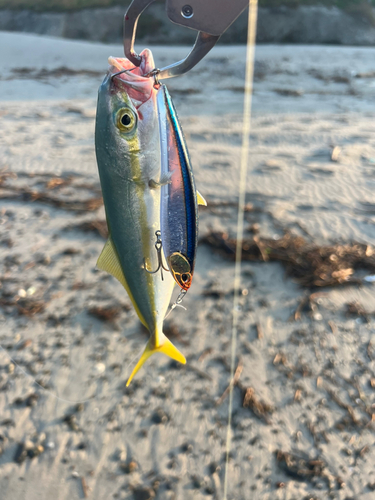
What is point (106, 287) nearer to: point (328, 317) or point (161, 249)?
point (328, 317)

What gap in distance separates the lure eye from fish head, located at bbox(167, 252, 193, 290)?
0.36 meters

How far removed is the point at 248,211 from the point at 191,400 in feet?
9.25

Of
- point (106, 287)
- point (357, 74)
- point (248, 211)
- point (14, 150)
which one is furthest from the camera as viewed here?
point (357, 74)

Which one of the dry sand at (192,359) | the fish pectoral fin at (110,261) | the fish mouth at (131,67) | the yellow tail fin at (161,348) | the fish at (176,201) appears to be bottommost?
the dry sand at (192,359)

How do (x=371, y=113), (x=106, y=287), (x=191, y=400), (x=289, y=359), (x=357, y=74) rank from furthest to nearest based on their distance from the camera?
(x=357, y=74)
(x=371, y=113)
(x=106, y=287)
(x=289, y=359)
(x=191, y=400)

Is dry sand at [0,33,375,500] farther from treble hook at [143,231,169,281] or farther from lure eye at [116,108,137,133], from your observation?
lure eye at [116,108,137,133]

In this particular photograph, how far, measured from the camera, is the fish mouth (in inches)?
37.9

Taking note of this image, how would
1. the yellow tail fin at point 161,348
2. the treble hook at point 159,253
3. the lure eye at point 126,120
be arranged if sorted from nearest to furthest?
the lure eye at point 126,120, the treble hook at point 159,253, the yellow tail fin at point 161,348

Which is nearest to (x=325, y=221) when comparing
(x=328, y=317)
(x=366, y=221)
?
(x=366, y=221)

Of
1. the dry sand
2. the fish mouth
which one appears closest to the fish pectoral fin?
the fish mouth

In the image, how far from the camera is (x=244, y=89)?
11.6m

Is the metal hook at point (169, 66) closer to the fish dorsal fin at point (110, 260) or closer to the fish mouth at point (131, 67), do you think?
the fish mouth at point (131, 67)

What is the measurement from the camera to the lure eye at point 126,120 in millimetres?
949

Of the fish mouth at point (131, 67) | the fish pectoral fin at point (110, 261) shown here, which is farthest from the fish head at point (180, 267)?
the fish mouth at point (131, 67)
